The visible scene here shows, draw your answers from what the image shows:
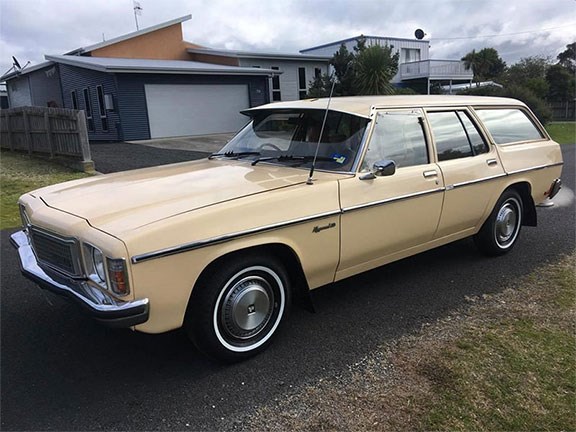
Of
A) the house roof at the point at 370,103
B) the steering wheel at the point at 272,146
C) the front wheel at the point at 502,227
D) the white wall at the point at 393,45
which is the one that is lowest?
the front wheel at the point at 502,227

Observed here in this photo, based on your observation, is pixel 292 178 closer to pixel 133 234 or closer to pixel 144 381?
pixel 133 234

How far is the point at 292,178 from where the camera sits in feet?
11.5

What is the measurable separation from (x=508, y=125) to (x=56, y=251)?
4578 millimetres

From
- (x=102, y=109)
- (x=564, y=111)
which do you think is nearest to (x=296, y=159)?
(x=102, y=109)

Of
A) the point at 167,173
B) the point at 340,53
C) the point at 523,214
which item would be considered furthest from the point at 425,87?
the point at 167,173

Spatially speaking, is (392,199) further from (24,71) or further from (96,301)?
(24,71)

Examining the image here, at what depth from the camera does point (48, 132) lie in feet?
40.8

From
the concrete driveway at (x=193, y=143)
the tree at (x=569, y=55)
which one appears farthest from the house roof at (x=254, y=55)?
the tree at (x=569, y=55)

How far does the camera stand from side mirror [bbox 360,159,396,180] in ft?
11.7

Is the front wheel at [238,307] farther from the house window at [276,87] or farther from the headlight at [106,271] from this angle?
the house window at [276,87]

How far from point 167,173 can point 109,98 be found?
54.9 feet

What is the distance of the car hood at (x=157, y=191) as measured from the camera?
9.25 ft

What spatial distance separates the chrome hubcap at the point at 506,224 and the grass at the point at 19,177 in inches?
252

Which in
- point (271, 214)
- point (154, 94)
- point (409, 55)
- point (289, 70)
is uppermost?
point (409, 55)
